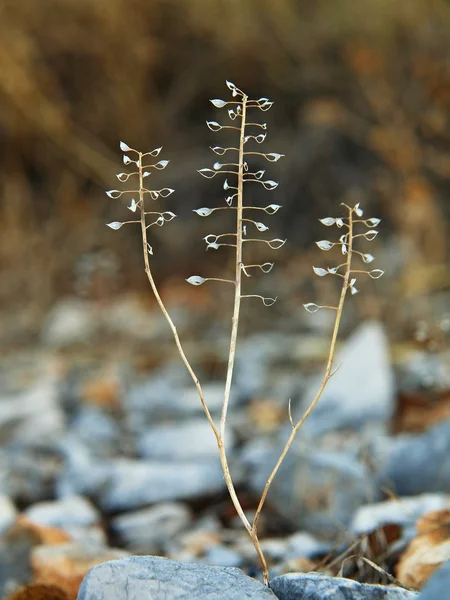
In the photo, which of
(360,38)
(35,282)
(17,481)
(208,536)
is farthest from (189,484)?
(360,38)

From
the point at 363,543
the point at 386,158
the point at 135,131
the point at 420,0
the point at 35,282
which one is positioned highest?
the point at 420,0

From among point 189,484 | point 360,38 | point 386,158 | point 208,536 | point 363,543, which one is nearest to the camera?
point 363,543

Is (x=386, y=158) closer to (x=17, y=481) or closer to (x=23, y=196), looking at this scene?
(x=23, y=196)

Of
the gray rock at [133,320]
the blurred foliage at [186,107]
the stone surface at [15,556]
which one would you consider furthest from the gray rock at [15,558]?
the blurred foliage at [186,107]

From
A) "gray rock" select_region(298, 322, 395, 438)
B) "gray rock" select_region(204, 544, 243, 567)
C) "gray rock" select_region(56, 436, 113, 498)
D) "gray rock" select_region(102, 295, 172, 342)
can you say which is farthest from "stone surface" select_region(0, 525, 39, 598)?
"gray rock" select_region(102, 295, 172, 342)

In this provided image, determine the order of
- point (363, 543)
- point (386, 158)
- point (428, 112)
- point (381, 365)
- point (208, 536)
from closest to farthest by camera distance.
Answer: point (363, 543) → point (208, 536) → point (381, 365) → point (428, 112) → point (386, 158)

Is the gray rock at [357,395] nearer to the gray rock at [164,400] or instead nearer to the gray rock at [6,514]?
the gray rock at [164,400]
